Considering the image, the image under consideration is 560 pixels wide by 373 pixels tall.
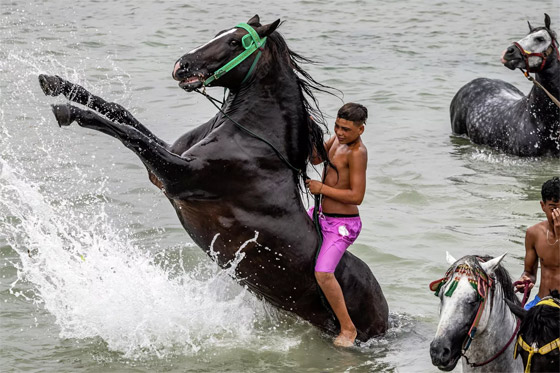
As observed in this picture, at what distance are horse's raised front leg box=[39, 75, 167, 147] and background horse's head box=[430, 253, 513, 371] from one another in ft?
7.07

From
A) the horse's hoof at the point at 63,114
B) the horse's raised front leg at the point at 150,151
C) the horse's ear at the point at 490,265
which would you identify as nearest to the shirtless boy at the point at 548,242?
the horse's ear at the point at 490,265

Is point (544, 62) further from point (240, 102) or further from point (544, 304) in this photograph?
point (544, 304)

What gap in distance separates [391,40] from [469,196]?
896cm

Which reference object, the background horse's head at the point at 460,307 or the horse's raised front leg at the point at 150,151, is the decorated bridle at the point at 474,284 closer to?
the background horse's head at the point at 460,307

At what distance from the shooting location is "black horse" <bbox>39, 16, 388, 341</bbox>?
5.32 metres

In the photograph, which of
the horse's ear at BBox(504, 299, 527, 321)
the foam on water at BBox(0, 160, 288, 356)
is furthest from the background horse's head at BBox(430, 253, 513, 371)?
the foam on water at BBox(0, 160, 288, 356)

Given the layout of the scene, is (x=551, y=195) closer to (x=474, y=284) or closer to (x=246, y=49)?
(x=474, y=284)

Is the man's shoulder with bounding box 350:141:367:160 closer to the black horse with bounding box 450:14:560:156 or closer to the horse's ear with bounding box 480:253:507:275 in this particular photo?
the horse's ear with bounding box 480:253:507:275

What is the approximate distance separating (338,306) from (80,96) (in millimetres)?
1996

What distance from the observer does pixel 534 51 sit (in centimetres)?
1010

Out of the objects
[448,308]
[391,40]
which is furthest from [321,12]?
[448,308]

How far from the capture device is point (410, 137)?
38.7ft

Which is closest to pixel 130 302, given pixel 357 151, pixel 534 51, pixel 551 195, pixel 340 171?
pixel 340 171

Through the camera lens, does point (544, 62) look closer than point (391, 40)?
Yes
